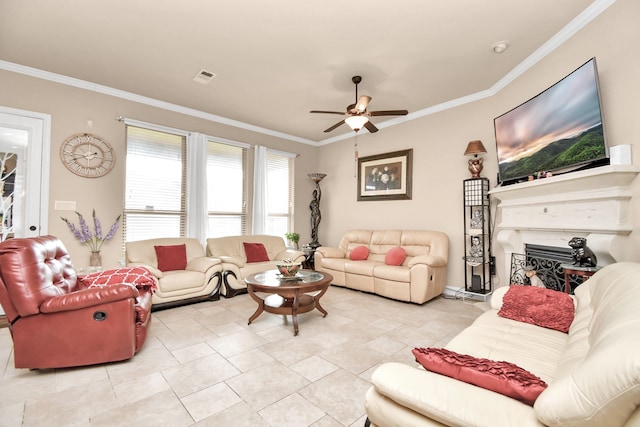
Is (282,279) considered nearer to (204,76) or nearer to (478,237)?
(204,76)

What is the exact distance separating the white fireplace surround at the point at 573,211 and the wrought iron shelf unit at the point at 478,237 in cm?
32

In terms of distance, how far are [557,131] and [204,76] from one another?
384cm

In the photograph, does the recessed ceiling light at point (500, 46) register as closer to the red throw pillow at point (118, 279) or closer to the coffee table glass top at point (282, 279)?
the coffee table glass top at point (282, 279)

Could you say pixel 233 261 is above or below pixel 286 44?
below

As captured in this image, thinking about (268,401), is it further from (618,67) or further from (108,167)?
(108,167)

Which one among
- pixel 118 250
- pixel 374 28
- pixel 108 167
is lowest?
pixel 118 250

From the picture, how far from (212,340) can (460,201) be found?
3.76m

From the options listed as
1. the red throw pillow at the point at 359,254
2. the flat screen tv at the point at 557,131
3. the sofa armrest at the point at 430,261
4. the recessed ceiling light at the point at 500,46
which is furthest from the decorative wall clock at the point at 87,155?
the flat screen tv at the point at 557,131

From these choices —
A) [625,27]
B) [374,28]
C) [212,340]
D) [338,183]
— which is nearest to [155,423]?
[212,340]

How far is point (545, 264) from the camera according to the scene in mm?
2998

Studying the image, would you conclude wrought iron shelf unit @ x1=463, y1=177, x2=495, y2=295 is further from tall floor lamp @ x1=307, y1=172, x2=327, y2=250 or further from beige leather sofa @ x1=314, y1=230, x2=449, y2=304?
tall floor lamp @ x1=307, y1=172, x2=327, y2=250

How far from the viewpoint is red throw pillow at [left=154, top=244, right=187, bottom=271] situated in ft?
13.0

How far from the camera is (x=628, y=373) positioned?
636mm

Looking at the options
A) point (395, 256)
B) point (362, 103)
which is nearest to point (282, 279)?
point (395, 256)
